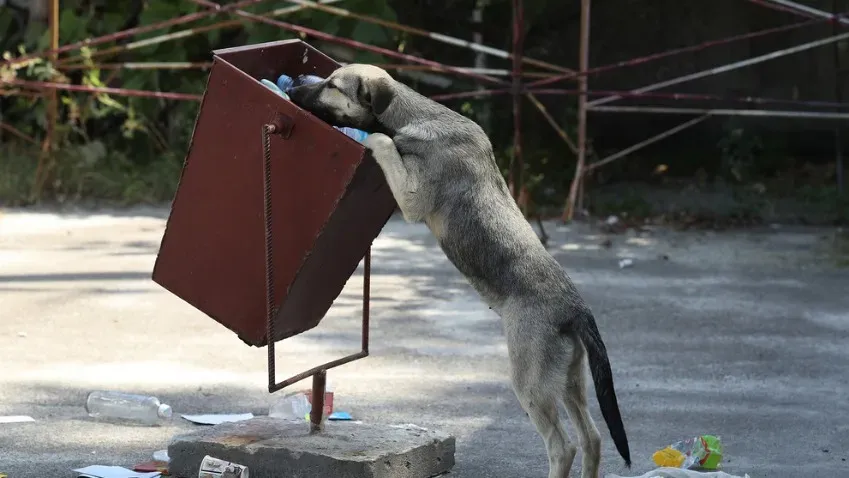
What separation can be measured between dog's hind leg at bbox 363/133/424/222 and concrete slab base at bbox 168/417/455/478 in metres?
0.91

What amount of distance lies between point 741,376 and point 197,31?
615cm

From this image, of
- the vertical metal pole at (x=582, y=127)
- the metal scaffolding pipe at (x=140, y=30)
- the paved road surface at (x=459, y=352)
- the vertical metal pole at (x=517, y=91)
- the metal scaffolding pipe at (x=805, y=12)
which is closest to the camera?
the paved road surface at (x=459, y=352)

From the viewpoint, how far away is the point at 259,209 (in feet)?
14.0

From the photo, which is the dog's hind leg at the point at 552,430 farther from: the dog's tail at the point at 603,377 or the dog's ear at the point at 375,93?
the dog's ear at the point at 375,93

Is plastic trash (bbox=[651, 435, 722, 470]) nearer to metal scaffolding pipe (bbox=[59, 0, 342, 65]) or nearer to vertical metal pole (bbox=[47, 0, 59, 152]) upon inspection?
metal scaffolding pipe (bbox=[59, 0, 342, 65])

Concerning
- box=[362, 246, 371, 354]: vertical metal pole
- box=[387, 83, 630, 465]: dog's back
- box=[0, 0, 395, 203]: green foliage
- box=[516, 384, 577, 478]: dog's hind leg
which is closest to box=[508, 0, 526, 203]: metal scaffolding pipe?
box=[0, 0, 395, 203]: green foliage

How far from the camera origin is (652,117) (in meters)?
11.8

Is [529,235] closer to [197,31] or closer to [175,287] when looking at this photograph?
[175,287]

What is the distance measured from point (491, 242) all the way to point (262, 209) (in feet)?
2.66

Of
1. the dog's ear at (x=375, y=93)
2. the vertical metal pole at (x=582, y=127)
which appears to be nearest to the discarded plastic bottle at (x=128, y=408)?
the dog's ear at (x=375, y=93)

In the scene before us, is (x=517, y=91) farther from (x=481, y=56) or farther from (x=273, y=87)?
(x=273, y=87)

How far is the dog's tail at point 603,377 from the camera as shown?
4.19 metres

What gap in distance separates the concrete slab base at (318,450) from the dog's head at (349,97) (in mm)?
1171

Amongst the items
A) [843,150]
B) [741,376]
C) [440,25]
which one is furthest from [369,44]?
[741,376]
